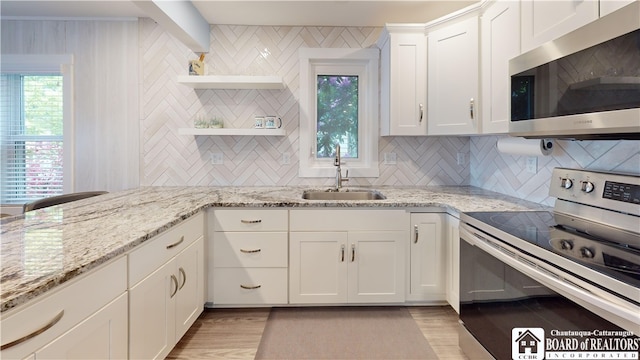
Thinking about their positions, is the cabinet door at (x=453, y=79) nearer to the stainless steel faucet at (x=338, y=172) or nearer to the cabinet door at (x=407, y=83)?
the cabinet door at (x=407, y=83)

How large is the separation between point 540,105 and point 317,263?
1.58 metres

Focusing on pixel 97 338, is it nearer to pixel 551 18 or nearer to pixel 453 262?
pixel 453 262

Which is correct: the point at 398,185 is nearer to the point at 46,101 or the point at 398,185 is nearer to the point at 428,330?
the point at 428,330

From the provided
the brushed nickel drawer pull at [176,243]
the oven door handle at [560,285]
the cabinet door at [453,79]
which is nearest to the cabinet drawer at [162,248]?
the brushed nickel drawer pull at [176,243]

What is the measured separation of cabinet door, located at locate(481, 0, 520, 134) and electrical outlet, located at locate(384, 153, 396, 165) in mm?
939

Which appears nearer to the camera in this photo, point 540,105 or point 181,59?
point 540,105

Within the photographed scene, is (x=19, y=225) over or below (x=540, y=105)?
below

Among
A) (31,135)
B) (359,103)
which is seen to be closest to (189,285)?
(359,103)

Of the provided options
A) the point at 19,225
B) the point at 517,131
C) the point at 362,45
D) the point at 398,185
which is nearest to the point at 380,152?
the point at 398,185

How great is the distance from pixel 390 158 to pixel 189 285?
1965 mm

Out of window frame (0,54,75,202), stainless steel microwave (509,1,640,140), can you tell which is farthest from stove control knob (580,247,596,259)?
window frame (0,54,75,202)

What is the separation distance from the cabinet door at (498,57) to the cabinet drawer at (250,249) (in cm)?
154

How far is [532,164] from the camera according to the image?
2.22 metres

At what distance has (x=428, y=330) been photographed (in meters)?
2.14
